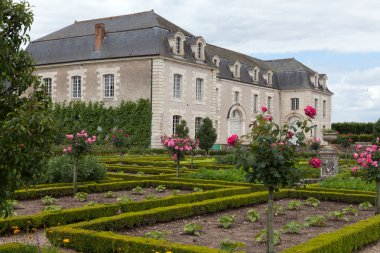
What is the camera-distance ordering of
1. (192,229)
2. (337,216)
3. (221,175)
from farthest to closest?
1. (221,175)
2. (337,216)
3. (192,229)

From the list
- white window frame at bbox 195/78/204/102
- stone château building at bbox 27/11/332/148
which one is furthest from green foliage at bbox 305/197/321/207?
white window frame at bbox 195/78/204/102

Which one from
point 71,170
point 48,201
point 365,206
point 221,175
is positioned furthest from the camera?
Answer: point 221,175

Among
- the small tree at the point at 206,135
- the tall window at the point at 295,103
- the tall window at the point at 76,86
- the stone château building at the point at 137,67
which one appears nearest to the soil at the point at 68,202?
the small tree at the point at 206,135

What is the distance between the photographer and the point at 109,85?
2553 cm

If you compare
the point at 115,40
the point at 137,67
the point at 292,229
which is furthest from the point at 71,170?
the point at 115,40

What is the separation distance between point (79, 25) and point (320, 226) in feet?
78.1

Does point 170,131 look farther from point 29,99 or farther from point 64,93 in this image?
point 29,99

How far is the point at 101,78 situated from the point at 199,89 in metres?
5.19

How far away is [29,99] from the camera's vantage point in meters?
4.12

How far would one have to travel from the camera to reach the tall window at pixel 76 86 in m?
26.5

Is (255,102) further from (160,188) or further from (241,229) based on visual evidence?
(241,229)

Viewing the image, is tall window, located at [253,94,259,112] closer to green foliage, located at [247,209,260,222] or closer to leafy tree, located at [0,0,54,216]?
green foliage, located at [247,209,260,222]

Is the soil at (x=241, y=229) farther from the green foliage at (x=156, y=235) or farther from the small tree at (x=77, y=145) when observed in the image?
the small tree at (x=77, y=145)

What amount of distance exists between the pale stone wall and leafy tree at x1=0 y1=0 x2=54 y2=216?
1999 cm
